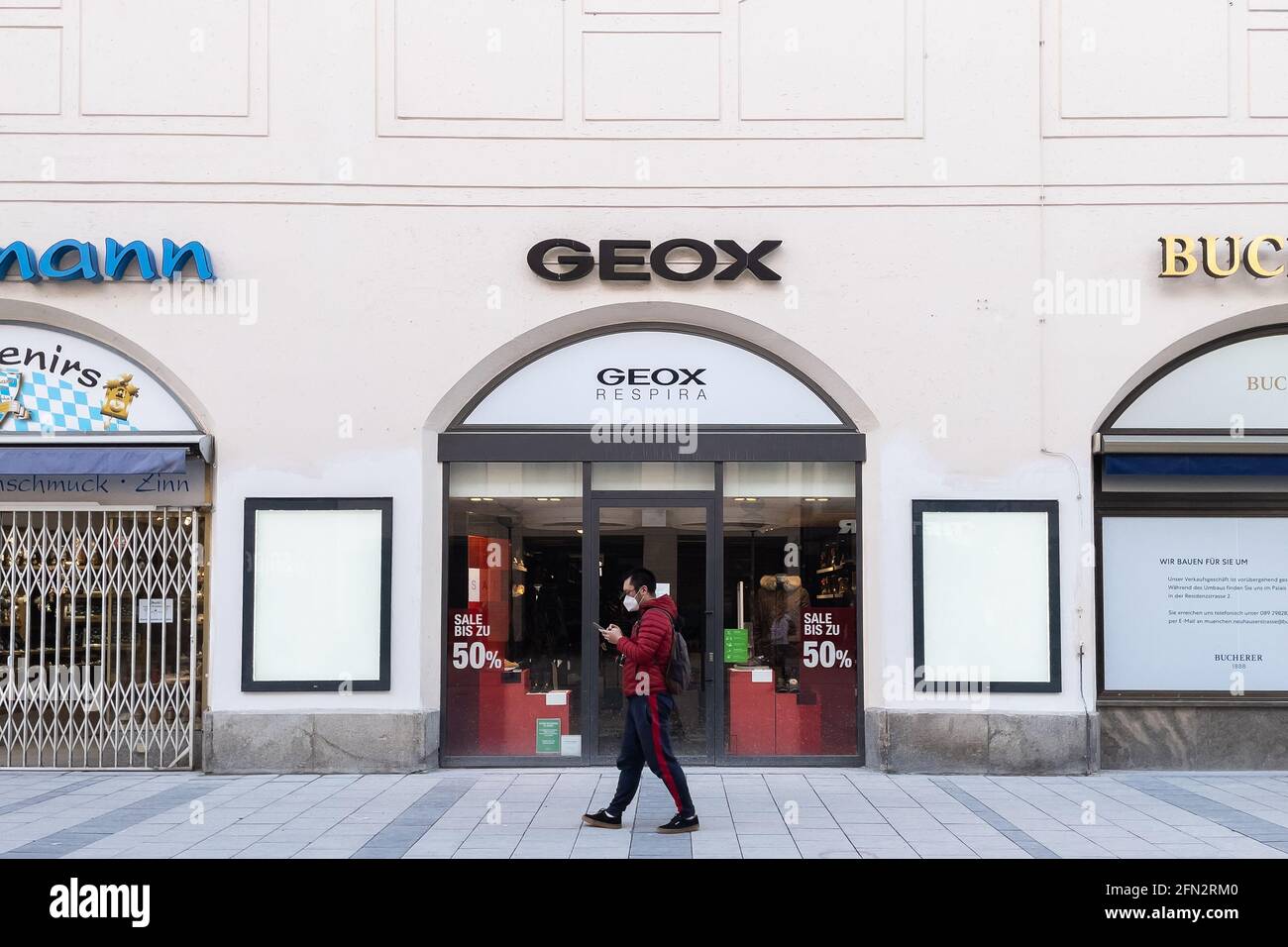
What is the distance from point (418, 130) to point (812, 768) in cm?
650

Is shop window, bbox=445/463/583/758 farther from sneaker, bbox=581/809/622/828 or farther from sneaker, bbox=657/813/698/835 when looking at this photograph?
sneaker, bbox=657/813/698/835

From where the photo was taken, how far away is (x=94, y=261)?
9.69 meters

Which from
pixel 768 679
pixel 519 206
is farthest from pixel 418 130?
pixel 768 679

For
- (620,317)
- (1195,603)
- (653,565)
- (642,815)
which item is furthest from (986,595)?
(620,317)

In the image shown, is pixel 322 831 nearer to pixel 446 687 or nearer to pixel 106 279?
pixel 446 687

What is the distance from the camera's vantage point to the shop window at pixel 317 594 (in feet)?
31.7

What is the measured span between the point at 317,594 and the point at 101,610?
1894 mm

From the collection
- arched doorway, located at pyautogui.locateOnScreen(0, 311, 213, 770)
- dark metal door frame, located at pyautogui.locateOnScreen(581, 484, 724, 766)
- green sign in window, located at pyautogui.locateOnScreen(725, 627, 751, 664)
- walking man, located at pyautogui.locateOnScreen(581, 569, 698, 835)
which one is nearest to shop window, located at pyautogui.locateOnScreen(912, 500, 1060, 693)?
green sign in window, located at pyautogui.locateOnScreen(725, 627, 751, 664)

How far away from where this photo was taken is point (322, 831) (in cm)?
753

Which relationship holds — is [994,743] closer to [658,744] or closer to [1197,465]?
[1197,465]

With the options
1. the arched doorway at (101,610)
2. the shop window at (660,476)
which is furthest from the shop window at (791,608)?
the arched doorway at (101,610)

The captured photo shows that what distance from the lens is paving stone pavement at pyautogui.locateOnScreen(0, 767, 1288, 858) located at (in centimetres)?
705

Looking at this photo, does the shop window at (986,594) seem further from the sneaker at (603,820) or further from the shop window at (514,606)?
the sneaker at (603,820)

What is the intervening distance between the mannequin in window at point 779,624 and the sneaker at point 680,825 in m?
2.83
